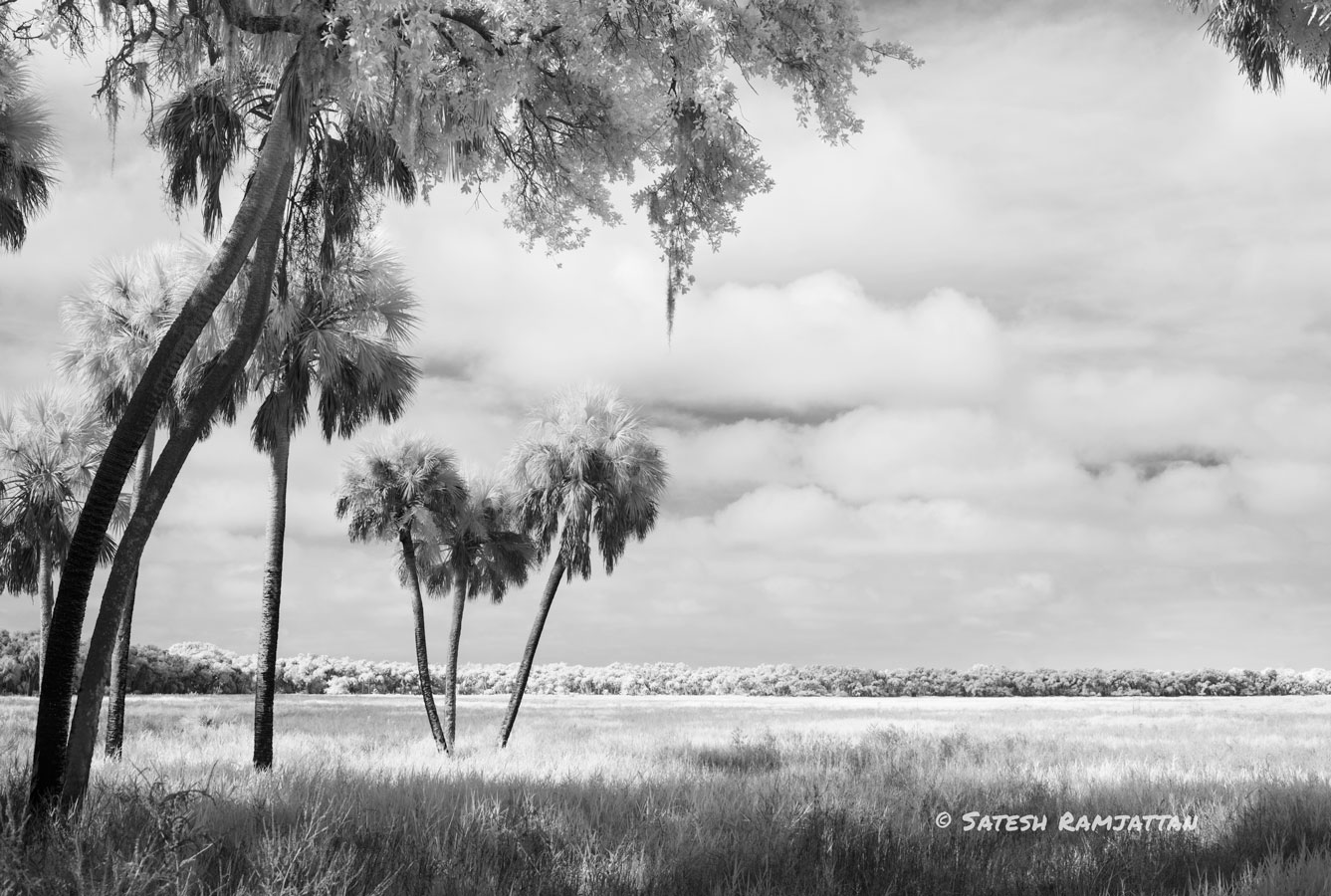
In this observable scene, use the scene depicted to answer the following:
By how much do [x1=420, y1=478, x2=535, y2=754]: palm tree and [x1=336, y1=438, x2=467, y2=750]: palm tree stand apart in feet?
4.71

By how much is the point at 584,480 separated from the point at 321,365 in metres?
8.67

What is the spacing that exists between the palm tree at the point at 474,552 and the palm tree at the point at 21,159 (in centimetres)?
1232

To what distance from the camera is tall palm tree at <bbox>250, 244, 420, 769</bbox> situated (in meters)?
17.1

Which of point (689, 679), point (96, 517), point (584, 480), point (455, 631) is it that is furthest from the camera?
point (689, 679)

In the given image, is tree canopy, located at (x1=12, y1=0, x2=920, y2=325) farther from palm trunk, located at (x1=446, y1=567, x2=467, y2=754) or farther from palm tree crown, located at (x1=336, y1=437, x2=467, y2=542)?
palm trunk, located at (x1=446, y1=567, x2=467, y2=754)

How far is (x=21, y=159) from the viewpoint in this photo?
16.4m

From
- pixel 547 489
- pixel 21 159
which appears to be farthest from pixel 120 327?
pixel 547 489

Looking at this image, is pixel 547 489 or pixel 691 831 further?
pixel 547 489

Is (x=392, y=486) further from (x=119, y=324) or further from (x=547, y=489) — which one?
(x=119, y=324)

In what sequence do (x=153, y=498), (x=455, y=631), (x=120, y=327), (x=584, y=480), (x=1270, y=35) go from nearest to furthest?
1. (x=153, y=498)
2. (x=1270, y=35)
3. (x=120, y=327)
4. (x=584, y=480)
5. (x=455, y=631)

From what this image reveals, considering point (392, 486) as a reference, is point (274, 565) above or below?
below

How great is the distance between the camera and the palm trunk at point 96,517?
319 inches

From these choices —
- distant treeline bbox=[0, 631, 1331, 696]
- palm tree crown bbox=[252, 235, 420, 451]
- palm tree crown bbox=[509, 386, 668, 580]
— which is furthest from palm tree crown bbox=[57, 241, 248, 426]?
distant treeline bbox=[0, 631, 1331, 696]

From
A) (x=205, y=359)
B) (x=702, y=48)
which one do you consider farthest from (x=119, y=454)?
(x=205, y=359)
